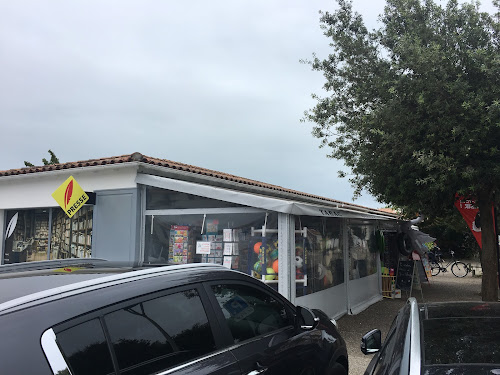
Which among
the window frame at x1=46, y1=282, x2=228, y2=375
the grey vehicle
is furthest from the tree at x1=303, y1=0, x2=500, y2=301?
the window frame at x1=46, y1=282, x2=228, y2=375

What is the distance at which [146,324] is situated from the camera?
6.42ft

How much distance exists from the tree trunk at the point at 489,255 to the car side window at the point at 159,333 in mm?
8890

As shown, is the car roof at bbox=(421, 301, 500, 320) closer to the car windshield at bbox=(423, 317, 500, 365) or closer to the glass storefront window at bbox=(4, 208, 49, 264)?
the car windshield at bbox=(423, 317, 500, 365)

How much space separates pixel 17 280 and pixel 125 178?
663 centimetres

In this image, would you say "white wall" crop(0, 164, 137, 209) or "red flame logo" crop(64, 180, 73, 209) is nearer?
"red flame logo" crop(64, 180, 73, 209)

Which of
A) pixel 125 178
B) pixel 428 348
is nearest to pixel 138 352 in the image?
pixel 428 348

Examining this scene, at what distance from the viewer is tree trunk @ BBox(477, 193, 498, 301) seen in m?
9.29

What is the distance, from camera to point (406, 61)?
26.4 ft

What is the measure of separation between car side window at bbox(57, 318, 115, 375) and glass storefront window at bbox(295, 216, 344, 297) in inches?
223

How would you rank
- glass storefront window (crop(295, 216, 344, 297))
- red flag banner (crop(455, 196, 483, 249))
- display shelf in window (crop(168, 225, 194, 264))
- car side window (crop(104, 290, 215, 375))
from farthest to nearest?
red flag banner (crop(455, 196, 483, 249))
display shelf in window (crop(168, 225, 194, 264))
glass storefront window (crop(295, 216, 344, 297))
car side window (crop(104, 290, 215, 375))

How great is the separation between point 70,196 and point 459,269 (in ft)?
58.7

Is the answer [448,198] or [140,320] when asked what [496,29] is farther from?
[140,320]

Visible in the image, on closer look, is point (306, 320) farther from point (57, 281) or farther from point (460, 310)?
point (57, 281)

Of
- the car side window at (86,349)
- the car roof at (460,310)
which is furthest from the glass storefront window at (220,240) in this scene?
the car side window at (86,349)
